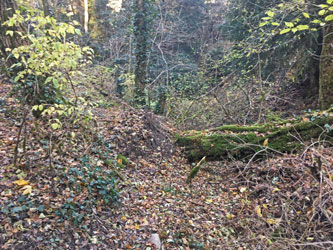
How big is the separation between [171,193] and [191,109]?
4.67m

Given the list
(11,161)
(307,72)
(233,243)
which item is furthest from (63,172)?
(307,72)

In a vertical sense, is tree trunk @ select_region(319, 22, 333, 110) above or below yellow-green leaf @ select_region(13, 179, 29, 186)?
above

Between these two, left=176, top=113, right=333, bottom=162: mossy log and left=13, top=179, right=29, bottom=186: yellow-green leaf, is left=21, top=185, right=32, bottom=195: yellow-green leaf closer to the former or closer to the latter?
left=13, top=179, right=29, bottom=186: yellow-green leaf

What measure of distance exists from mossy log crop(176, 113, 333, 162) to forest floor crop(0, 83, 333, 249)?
1.16 ft

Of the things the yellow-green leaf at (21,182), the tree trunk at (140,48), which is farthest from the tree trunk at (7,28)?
the tree trunk at (140,48)

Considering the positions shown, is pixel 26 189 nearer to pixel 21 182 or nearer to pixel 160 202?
pixel 21 182

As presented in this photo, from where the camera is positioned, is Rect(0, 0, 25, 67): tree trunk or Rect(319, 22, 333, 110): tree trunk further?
Rect(319, 22, 333, 110): tree trunk

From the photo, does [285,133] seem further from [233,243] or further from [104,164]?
[104,164]

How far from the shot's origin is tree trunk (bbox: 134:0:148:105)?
8.52 m

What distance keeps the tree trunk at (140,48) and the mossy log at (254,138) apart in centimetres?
338

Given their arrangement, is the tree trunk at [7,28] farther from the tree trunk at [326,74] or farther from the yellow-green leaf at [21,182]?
the tree trunk at [326,74]

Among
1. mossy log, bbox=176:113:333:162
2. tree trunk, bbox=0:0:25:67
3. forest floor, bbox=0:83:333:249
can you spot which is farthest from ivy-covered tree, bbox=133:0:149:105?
tree trunk, bbox=0:0:25:67

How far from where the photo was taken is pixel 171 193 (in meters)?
4.59

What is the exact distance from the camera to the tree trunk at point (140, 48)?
27.9 feet
